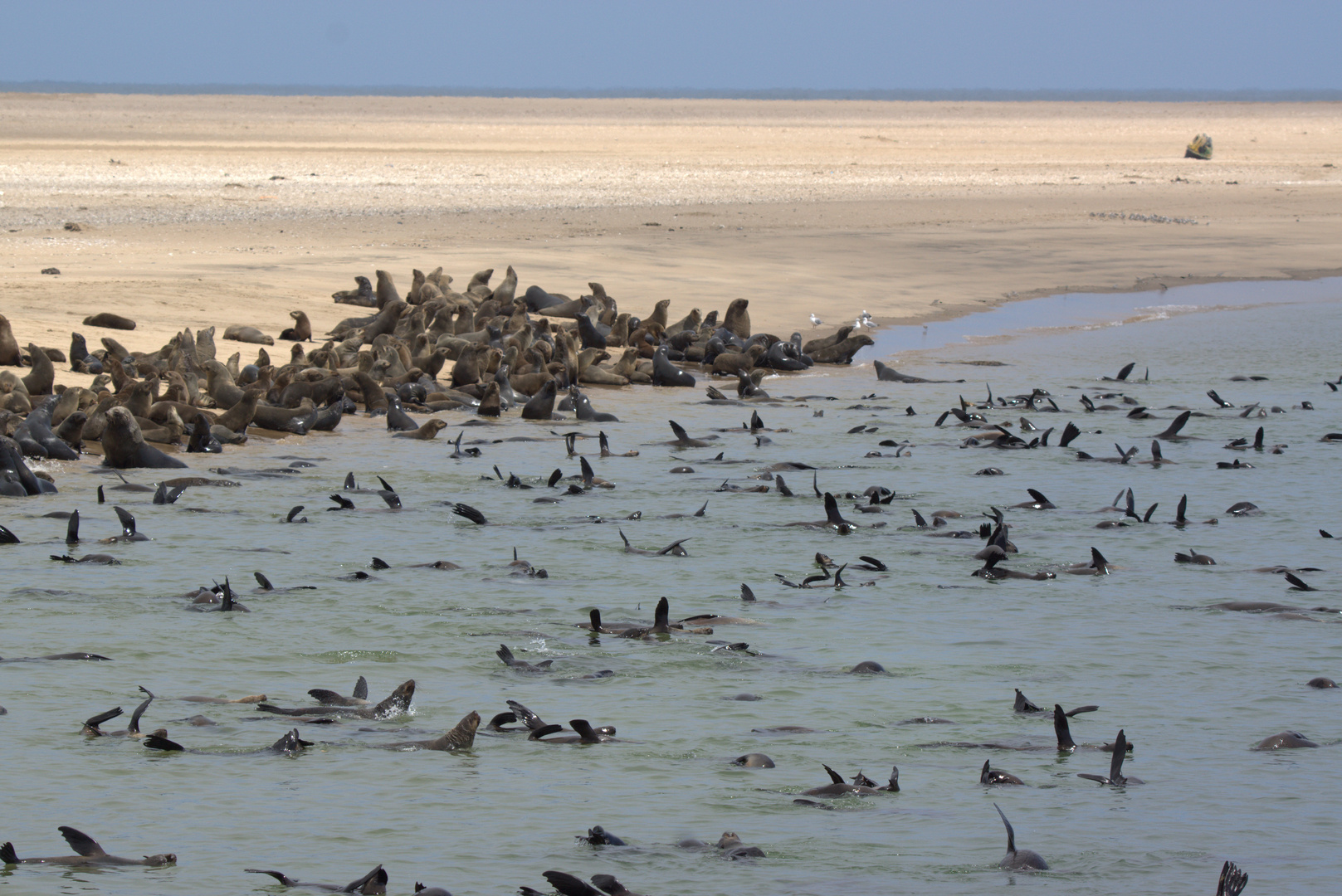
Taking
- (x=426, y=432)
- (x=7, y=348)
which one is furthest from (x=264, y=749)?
(x=7, y=348)

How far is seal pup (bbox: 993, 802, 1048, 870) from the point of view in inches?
167

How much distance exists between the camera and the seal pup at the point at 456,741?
5160 millimetres

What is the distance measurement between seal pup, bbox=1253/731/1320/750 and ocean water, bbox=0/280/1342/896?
0.13 metres

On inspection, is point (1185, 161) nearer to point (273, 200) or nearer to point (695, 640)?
point (273, 200)

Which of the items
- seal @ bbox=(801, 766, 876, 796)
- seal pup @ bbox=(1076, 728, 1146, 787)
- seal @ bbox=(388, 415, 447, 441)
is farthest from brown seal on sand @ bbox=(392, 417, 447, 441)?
seal pup @ bbox=(1076, 728, 1146, 787)

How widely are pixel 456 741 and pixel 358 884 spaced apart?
3.71 ft

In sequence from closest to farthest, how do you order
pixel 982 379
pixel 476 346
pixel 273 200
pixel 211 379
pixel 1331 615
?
pixel 1331 615, pixel 211 379, pixel 476 346, pixel 982 379, pixel 273 200

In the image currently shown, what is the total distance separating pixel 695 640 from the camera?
647 cm

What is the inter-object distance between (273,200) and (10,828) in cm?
2755

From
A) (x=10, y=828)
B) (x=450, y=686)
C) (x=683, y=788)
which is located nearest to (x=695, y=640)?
(x=450, y=686)

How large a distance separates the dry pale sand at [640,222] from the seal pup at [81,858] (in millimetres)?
9204

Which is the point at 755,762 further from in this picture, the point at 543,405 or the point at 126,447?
the point at 543,405

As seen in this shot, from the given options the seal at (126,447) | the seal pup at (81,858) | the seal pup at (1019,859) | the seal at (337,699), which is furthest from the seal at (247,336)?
the seal pup at (1019,859)

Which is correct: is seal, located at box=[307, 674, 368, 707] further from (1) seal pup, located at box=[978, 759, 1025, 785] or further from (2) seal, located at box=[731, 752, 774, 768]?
(1) seal pup, located at box=[978, 759, 1025, 785]
